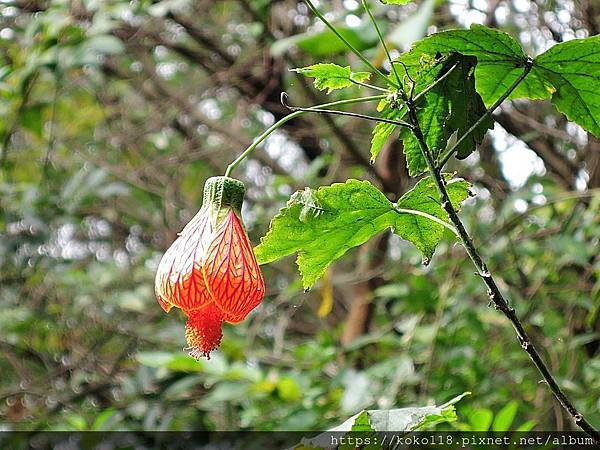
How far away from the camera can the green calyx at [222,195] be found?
70 cm

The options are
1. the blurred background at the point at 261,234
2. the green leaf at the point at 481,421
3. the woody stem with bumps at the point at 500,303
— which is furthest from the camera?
the blurred background at the point at 261,234

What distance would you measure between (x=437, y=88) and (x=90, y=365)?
2.07 meters

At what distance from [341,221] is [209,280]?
0.39 ft

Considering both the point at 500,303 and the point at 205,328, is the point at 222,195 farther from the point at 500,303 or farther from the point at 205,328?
the point at 500,303

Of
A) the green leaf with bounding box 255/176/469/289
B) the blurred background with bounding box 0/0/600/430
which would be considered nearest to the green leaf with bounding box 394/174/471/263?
the green leaf with bounding box 255/176/469/289

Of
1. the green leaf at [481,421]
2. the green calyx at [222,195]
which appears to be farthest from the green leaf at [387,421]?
the green leaf at [481,421]

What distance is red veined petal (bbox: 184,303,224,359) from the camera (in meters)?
0.64

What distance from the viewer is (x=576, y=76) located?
2.01 ft

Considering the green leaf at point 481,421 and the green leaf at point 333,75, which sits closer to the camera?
the green leaf at point 333,75

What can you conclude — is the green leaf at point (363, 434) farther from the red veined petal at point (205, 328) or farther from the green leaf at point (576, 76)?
the green leaf at point (576, 76)

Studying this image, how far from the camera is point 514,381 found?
6.04 feet

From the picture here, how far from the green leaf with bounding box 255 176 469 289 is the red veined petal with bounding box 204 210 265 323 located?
17mm

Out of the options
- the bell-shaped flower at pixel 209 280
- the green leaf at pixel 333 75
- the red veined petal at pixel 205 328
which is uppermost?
the green leaf at pixel 333 75

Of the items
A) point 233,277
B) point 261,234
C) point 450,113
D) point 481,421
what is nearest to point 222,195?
point 233,277
